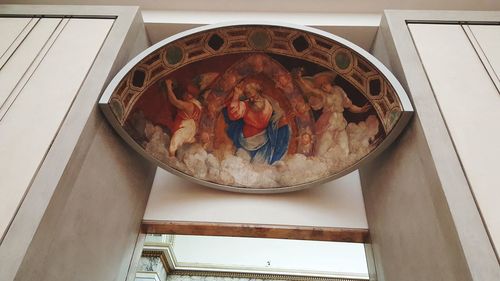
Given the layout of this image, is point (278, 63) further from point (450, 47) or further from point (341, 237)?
point (341, 237)

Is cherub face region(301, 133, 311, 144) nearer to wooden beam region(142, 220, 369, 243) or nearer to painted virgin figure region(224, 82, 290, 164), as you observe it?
painted virgin figure region(224, 82, 290, 164)

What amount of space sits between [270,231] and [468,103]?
7.98 feet

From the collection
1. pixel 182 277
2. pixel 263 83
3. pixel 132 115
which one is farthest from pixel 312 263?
pixel 132 115

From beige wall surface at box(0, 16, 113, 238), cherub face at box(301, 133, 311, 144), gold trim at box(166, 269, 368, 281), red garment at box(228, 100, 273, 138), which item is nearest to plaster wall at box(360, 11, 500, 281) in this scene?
cherub face at box(301, 133, 311, 144)

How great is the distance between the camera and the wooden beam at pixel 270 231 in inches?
163

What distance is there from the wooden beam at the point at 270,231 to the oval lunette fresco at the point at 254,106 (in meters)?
0.46

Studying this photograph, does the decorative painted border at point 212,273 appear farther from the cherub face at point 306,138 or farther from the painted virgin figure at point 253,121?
the cherub face at point 306,138

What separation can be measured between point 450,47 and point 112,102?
366 cm

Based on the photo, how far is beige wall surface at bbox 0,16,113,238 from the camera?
9.91ft

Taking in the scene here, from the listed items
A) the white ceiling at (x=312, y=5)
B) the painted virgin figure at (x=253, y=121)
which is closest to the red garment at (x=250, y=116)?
the painted virgin figure at (x=253, y=121)

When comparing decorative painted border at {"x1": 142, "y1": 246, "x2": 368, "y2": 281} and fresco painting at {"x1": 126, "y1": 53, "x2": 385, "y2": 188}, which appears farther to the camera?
decorative painted border at {"x1": 142, "y1": 246, "x2": 368, "y2": 281}

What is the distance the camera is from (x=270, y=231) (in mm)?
4160

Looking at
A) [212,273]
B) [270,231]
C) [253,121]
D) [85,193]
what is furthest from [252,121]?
[212,273]

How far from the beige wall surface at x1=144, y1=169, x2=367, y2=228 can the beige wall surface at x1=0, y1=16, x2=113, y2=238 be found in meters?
1.62
